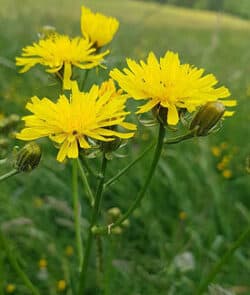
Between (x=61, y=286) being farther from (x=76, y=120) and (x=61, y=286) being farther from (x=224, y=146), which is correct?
(x=224, y=146)

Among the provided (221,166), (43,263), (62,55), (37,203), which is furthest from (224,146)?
(62,55)

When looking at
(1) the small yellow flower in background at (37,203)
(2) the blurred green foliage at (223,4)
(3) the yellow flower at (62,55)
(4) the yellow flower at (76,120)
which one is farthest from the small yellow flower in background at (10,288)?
(2) the blurred green foliage at (223,4)

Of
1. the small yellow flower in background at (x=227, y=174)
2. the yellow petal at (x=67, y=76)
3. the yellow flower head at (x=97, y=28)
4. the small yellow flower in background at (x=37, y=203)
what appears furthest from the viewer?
the small yellow flower in background at (x=227, y=174)

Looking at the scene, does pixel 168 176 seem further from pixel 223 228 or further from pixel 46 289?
pixel 46 289

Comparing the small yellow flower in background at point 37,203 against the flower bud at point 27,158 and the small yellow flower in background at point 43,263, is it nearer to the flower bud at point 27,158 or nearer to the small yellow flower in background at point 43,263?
the small yellow flower in background at point 43,263

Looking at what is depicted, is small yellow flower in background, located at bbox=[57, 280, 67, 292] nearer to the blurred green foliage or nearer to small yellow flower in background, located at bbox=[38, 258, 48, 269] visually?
small yellow flower in background, located at bbox=[38, 258, 48, 269]

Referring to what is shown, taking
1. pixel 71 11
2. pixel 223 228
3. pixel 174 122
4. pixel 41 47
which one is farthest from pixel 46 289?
pixel 71 11
